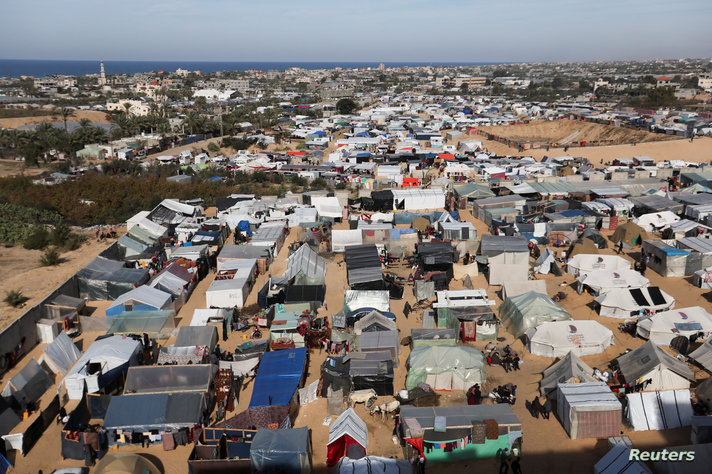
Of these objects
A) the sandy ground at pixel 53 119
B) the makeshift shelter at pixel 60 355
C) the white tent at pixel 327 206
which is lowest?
the makeshift shelter at pixel 60 355

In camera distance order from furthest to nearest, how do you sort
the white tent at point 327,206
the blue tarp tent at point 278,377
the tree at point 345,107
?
the tree at point 345,107
the white tent at point 327,206
the blue tarp tent at point 278,377

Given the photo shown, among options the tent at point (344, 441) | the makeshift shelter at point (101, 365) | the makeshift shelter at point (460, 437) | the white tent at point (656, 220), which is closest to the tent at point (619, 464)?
the makeshift shelter at point (460, 437)

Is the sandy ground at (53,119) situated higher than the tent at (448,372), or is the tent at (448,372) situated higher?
the sandy ground at (53,119)

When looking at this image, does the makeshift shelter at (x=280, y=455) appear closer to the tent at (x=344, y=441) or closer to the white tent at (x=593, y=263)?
the tent at (x=344, y=441)

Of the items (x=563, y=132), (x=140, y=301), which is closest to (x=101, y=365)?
(x=140, y=301)

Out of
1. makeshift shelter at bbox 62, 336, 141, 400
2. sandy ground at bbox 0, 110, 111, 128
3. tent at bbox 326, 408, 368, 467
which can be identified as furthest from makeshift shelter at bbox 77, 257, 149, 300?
sandy ground at bbox 0, 110, 111, 128

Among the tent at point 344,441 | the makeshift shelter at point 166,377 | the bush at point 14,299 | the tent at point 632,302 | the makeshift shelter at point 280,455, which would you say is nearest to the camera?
the makeshift shelter at point 280,455
